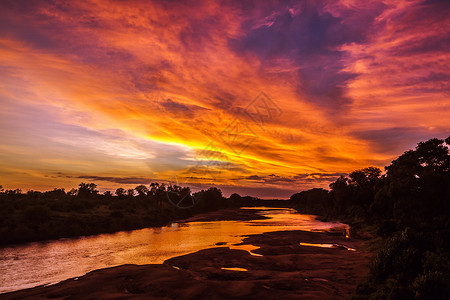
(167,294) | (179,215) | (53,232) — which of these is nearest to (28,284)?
(167,294)

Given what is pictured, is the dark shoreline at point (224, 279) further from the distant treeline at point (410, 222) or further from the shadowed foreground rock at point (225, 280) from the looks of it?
the distant treeline at point (410, 222)

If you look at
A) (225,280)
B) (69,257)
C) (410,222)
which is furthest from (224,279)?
(410,222)

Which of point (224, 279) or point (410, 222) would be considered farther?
point (410, 222)

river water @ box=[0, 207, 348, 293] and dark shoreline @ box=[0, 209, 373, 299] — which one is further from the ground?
dark shoreline @ box=[0, 209, 373, 299]

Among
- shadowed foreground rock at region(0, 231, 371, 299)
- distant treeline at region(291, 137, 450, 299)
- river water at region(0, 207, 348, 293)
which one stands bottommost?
river water at region(0, 207, 348, 293)

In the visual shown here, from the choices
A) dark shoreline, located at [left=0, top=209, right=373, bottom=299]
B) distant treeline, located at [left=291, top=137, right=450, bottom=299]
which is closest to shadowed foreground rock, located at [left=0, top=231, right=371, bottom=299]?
dark shoreline, located at [left=0, top=209, right=373, bottom=299]

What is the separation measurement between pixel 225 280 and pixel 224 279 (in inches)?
15.5

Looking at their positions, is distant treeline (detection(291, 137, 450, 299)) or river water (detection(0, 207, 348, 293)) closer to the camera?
distant treeline (detection(291, 137, 450, 299))

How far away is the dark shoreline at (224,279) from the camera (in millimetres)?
22328

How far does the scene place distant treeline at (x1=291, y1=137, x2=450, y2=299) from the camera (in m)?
17.4

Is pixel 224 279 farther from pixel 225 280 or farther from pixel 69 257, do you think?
pixel 69 257

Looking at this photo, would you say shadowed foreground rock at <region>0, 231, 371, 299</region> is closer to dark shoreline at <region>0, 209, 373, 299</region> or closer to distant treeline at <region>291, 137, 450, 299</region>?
dark shoreline at <region>0, 209, 373, 299</region>

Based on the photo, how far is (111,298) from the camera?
21125 millimetres

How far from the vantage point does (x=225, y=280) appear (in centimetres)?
2672
